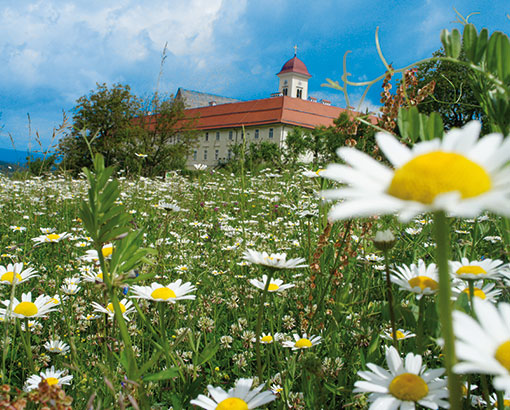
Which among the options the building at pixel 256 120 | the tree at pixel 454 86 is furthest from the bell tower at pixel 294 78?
the tree at pixel 454 86

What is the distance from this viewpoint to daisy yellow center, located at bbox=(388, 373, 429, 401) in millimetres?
716

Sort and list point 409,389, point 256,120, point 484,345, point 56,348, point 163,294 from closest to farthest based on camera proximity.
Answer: point 484,345 → point 409,389 → point 163,294 → point 56,348 → point 256,120

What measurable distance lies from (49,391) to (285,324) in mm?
1331

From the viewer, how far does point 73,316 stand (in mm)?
1980

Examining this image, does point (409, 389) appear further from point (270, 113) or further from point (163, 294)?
point (270, 113)

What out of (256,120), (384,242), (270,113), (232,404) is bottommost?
(232,404)

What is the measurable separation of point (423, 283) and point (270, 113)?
4712 cm

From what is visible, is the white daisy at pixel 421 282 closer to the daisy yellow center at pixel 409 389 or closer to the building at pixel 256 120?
the daisy yellow center at pixel 409 389

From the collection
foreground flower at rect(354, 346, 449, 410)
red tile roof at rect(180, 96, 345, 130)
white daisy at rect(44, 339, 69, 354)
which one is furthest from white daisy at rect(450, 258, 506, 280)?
red tile roof at rect(180, 96, 345, 130)

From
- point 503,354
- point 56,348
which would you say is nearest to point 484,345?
point 503,354

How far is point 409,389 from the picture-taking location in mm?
716

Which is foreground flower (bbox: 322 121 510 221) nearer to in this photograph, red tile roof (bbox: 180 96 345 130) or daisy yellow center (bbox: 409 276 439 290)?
daisy yellow center (bbox: 409 276 439 290)

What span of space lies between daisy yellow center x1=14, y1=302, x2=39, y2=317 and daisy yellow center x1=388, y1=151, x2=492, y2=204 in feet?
4.41

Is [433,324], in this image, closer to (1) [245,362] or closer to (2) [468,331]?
(2) [468,331]
